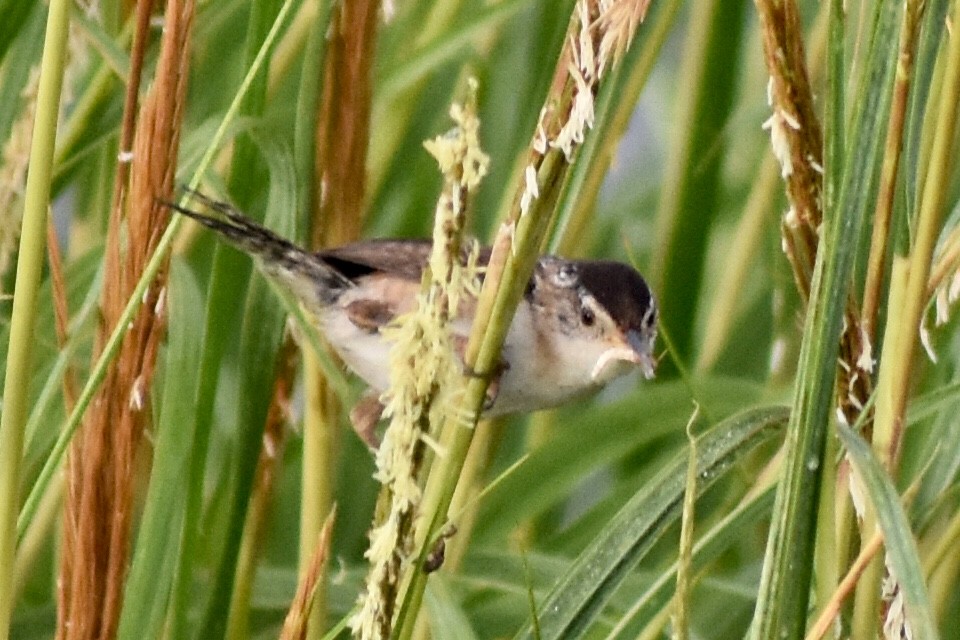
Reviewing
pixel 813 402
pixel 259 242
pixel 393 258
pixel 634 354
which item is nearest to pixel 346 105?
pixel 259 242

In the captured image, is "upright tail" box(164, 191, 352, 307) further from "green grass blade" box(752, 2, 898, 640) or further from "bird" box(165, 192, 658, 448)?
"green grass blade" box(752, 2, 898, 640)

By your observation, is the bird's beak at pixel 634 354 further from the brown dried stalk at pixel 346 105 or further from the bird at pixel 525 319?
the brown dried stalk at pixel 346 105

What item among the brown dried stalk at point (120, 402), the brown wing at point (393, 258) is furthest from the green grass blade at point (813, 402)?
the brown wing at point (393, 258)

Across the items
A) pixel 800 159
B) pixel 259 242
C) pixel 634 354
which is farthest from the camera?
pixel 634 354

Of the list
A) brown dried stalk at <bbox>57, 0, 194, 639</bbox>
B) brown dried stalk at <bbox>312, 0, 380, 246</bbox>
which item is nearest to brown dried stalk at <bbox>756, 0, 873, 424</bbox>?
brown dried stalk at <bbox>57, 0, 194, 639</bbox>

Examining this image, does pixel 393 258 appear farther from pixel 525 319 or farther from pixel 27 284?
pixel 27 284

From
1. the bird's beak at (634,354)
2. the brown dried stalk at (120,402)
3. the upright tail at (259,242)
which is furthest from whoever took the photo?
the bird's beak at (634,354)

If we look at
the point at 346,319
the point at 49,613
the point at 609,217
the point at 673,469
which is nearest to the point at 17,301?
the point at 673,469
